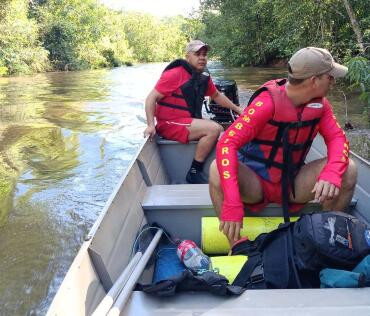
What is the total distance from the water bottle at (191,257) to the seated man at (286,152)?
153 mm

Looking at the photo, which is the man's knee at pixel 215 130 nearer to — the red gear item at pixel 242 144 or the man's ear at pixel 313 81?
the red gear item at pixel 242 144

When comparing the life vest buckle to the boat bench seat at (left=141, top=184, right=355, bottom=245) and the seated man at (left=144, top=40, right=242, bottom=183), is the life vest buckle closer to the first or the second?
the boat bench seat at (left=141, top=184, right=355, bottom=245)

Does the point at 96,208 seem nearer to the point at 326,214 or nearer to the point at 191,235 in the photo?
the point at 191,235

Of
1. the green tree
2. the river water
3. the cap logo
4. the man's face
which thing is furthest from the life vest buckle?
the green tree

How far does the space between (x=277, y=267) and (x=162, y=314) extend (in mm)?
496

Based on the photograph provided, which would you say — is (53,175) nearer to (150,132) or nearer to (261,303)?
(150,132)

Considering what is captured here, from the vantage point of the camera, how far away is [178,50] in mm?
59688

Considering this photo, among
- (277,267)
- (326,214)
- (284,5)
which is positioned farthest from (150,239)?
(284,5)

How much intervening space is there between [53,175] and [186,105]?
2451mm

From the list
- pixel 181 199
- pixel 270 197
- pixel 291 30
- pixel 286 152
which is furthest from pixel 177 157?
pixel 291 30

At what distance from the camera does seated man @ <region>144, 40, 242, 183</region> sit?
344cm

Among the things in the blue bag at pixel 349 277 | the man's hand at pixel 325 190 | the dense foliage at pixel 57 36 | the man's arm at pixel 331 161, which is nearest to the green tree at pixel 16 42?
the dense foliage at pixel 57 36

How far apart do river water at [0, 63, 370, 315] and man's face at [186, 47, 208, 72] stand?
5.45ft

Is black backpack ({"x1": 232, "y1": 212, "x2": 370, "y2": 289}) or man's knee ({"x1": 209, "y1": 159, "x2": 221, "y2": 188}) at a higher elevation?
man's knee ({"x1": 209, "y1": 159, "x2": 221, "y2": 188})
